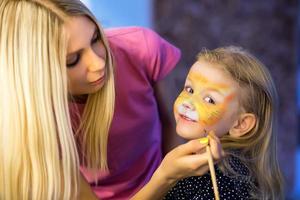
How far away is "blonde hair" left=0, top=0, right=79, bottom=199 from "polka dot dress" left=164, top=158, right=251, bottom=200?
239mm

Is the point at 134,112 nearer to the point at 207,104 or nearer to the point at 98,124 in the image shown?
the point at 98,124

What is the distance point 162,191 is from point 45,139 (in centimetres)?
26

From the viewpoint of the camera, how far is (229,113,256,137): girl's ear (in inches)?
38.7

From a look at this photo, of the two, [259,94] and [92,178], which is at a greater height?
[259,94]

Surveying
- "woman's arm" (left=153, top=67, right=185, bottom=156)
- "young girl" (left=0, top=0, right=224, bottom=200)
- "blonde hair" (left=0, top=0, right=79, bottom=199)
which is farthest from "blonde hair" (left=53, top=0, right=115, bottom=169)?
"woman's arm" (left=153, top=67, right=185, bottom=156)

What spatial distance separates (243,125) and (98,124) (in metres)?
0.33

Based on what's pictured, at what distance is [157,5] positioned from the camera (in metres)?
2.46

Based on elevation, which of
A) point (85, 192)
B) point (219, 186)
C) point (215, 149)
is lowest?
point (85, 192)

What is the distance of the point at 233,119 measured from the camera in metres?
0.98

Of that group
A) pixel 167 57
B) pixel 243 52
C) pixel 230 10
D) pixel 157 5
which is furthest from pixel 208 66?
pixel 230 10

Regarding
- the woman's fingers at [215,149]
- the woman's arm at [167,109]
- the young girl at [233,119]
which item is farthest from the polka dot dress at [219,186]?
the woman's arm at [167,109]

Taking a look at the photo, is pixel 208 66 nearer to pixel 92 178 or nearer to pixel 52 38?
pixel 52 38

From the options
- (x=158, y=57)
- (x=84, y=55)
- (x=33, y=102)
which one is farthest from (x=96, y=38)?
(x=158, y=57)

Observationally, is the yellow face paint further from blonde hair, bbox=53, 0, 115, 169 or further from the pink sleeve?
the pink sleeve
